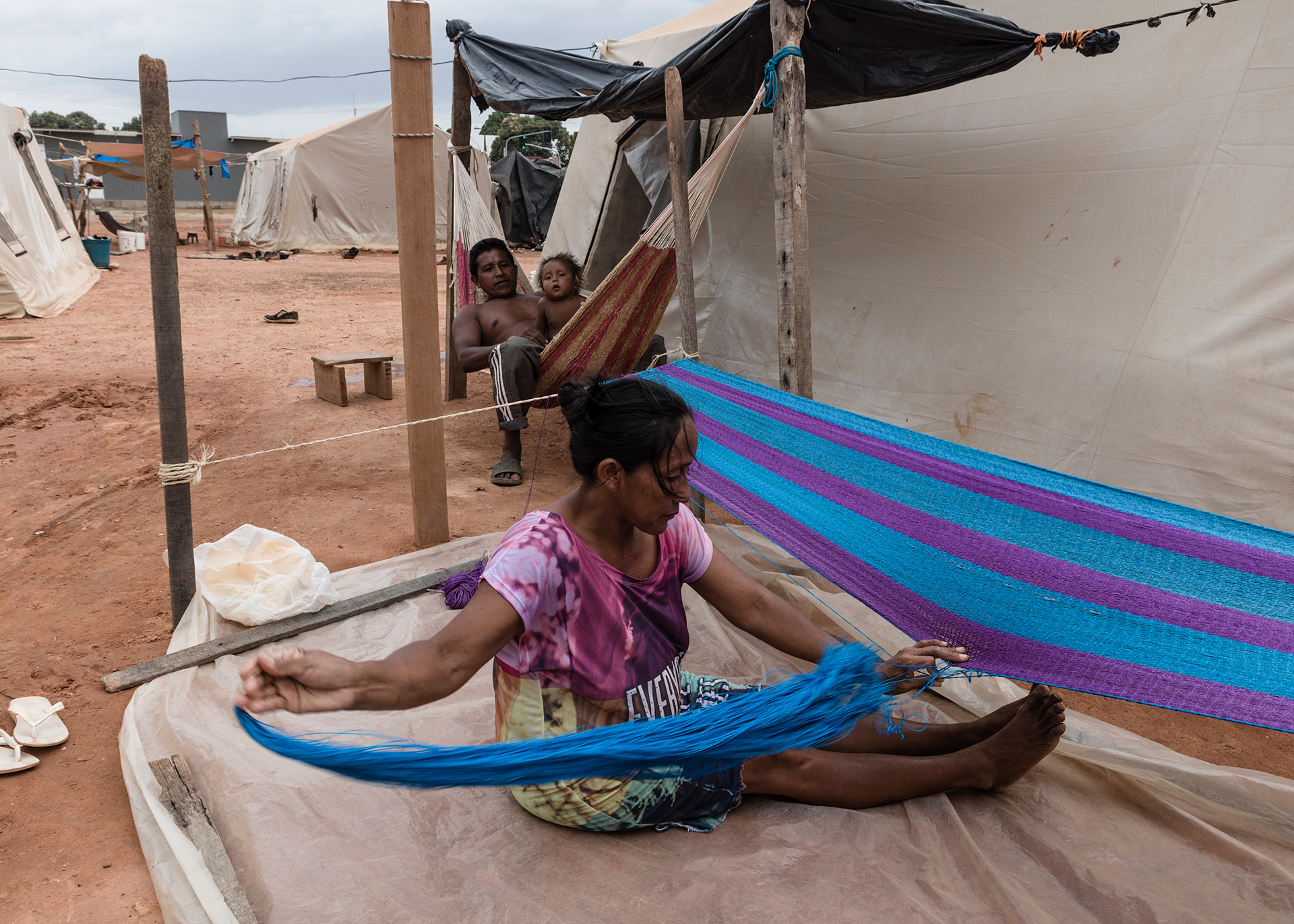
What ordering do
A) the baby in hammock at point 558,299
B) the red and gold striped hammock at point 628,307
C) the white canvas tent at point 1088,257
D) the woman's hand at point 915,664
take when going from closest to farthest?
the woman's hand at point 915,664 → the white canvas tent at point 1088,257 → the red and gold striped hammock at point 628,307 → the baby in hammock at point 558,299

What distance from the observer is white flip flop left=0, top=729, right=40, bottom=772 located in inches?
70.7

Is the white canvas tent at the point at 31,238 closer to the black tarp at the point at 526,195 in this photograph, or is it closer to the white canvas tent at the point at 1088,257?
the black tarp at the point at 526,195

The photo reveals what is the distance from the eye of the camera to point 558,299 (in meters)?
4.20

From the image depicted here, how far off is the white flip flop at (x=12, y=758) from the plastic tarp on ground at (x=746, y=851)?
22 centimetres

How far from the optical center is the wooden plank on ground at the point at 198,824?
139 centimetres

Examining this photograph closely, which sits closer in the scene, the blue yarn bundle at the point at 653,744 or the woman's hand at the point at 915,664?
the blue yarn bundle at the point at 653,744

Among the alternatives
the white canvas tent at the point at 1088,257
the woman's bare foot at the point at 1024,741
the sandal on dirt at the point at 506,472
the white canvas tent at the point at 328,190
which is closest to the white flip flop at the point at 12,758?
the woman's bare foot at the point at 1024,741

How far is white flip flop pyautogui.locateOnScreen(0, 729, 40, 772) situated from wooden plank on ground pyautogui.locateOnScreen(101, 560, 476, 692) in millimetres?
246

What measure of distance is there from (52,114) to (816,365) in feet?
138

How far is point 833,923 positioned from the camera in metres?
1.33

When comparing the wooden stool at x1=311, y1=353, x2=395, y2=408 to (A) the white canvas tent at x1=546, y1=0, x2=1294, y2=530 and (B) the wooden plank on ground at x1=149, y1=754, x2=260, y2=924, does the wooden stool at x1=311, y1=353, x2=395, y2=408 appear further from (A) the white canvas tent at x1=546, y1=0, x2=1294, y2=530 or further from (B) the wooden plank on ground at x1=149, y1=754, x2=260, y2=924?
(B) the wooden plank on ground at x1=149, y1=754, x2=260, y2=924

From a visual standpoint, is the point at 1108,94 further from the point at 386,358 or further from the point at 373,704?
the point at 386,358

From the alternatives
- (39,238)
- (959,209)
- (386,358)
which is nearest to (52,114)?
(39,238)

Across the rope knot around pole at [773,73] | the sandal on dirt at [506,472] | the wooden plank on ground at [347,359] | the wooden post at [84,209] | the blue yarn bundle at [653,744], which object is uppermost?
the wooden post at [84,209]
